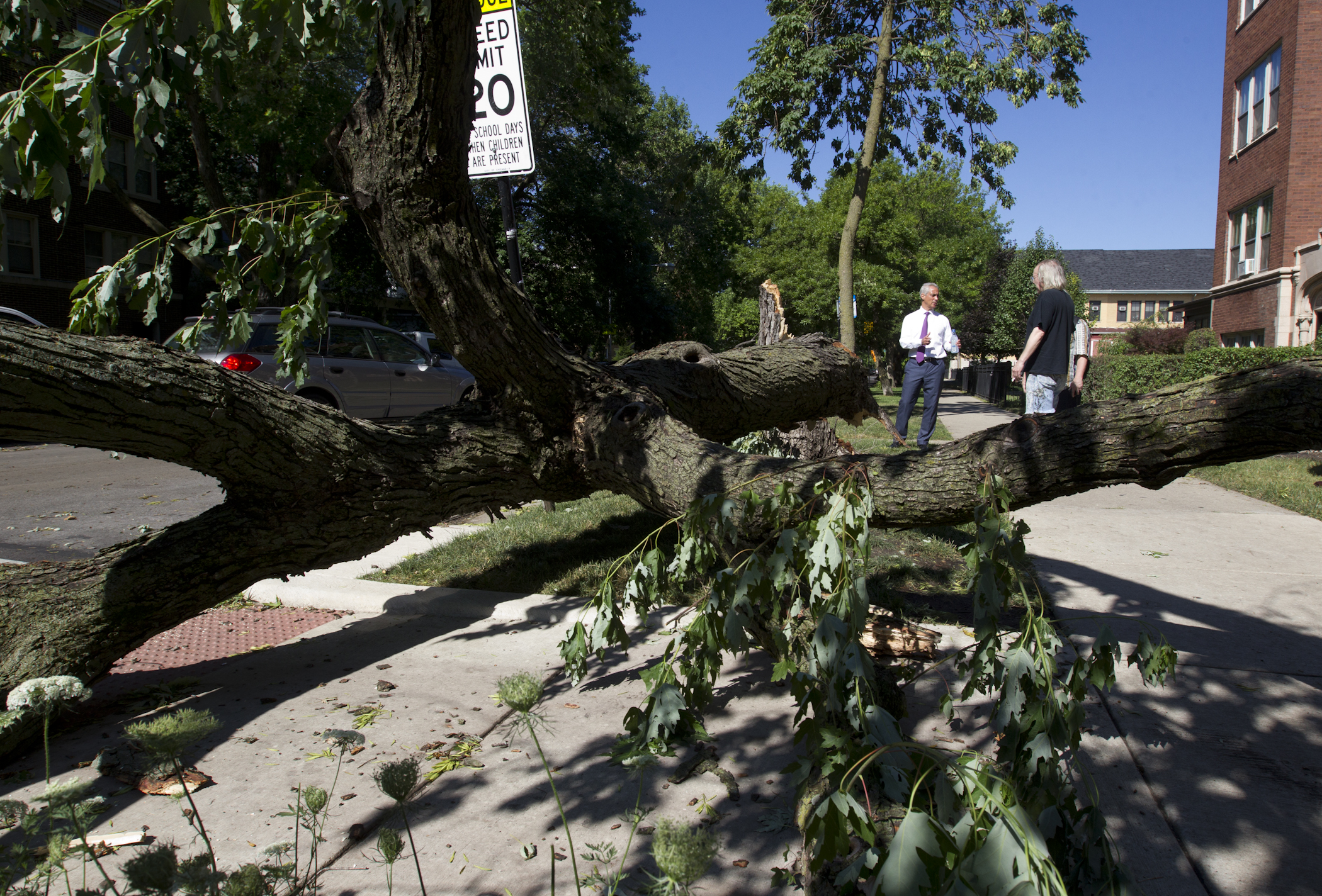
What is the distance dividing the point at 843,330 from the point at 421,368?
268 inches

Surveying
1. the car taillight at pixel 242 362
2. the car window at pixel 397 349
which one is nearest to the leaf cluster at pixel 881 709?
the car taillight at pixel 242 362

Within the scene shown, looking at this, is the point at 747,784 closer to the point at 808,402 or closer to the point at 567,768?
the point at 567,768

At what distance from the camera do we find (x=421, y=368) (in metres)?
12.9

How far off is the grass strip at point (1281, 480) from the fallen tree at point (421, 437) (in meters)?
5.45

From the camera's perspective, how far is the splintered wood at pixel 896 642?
12.8ft

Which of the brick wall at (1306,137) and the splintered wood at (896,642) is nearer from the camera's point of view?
the splintered wood at (896,642)

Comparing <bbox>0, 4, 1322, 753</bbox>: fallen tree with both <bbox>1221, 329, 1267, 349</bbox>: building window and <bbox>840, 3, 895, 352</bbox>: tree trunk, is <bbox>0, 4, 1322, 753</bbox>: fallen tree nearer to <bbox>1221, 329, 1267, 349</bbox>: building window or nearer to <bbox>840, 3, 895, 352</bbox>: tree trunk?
<bbox>840, 3, 895, 352</bbox>: tree trunk

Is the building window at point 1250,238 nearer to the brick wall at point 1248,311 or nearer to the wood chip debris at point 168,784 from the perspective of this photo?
the brick wall at point 1248,311

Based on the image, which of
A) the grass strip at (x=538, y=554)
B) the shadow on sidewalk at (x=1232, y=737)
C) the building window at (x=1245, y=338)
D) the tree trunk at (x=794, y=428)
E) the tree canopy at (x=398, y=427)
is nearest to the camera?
the tree canopy at (x=398, y=427)

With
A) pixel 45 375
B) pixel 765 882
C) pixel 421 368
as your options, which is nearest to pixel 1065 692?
pixel 765 882

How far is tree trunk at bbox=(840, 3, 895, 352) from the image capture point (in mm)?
13945

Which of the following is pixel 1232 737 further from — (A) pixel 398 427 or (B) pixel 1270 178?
(B) pixel 1270 178

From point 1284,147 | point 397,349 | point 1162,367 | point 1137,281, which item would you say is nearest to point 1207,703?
point 397,349

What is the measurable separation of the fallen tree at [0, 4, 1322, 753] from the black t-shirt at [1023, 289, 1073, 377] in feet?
12.9
